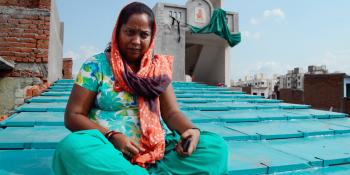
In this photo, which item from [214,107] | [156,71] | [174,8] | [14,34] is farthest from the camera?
[174,8]

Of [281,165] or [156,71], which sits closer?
[156,71]

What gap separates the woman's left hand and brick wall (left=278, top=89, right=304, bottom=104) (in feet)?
81.1

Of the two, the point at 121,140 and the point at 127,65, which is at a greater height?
the point at 127,65

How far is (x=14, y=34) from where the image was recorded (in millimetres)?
5406

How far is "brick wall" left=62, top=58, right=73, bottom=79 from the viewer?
35.8 ft

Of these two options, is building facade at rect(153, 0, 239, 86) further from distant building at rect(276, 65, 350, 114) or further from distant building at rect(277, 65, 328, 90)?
distant building at rect(277, 65, 328, 90)

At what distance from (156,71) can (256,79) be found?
5735cm

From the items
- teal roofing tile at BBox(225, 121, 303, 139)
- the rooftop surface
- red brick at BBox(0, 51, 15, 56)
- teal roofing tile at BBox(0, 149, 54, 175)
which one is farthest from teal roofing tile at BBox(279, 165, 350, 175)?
red brick at BBox(0, 51, 15, 56)

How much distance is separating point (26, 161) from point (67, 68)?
9.74m

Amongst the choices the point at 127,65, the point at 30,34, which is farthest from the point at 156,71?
the point at 30,34

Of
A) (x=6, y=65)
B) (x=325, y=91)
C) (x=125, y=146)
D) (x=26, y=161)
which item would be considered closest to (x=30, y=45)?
(x=6, y=65)

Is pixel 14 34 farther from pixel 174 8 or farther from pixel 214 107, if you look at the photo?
pixel 174 8

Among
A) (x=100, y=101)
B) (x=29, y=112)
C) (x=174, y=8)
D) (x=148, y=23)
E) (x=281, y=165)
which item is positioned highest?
(x=174, y=8)

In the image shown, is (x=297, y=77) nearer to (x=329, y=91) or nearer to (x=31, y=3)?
(x=329, y=91)
